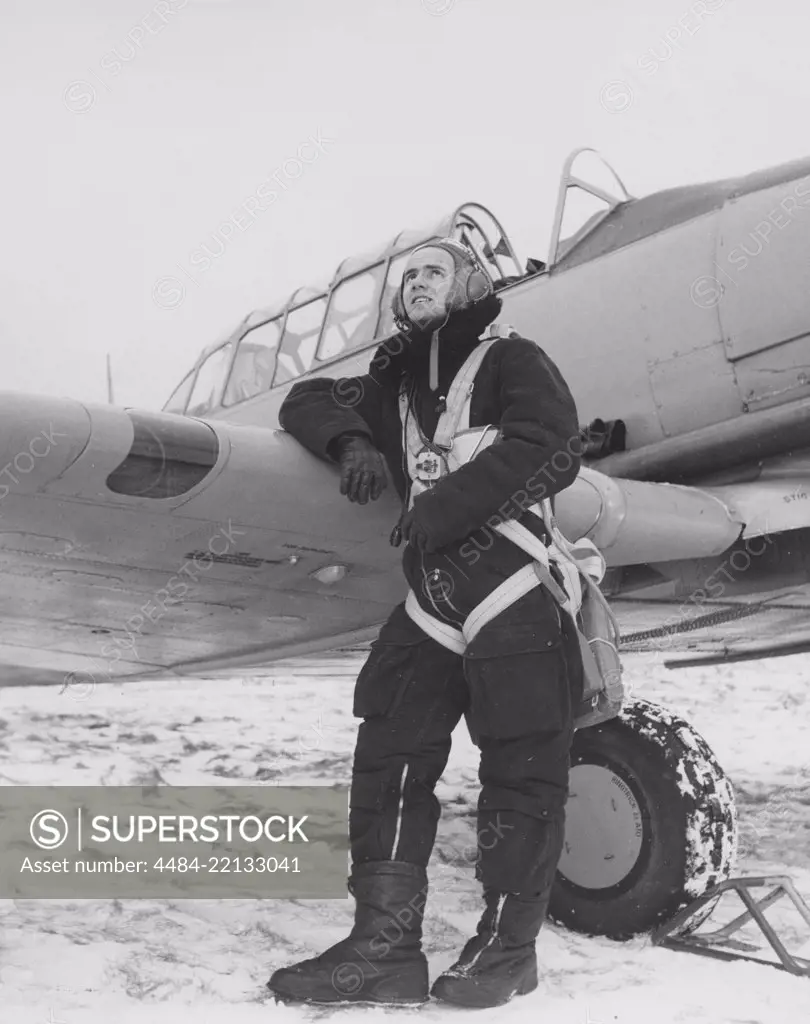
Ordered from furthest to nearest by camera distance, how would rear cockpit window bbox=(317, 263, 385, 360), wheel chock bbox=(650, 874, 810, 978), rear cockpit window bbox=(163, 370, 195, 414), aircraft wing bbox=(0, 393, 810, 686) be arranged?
rear cockpit window bbox=(163, 370, 195, 414) < rear cockpit window bbox=(317, 263, 385, 360) < wheel chock bbox=(650, 874, 810, 978) < aircraft wing bbox=(0, 393, 810, 686)

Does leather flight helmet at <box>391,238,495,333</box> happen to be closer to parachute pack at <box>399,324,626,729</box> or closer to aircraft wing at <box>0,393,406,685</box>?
parachute pack at <box>399,324,626,729</box>

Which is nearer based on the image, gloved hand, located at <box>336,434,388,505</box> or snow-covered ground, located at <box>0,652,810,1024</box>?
snow-covered ground, located at <box>0,652,810,1024</box>

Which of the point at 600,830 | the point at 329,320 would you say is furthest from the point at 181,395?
the point at 600,830

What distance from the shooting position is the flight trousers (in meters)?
2.36

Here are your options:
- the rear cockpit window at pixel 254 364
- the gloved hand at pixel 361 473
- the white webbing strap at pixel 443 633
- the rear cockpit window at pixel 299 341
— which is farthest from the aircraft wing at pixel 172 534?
the rear cockpit window at pixel 254 364

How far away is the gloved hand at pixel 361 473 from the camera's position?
2424mm

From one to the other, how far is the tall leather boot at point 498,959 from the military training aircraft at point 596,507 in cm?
73

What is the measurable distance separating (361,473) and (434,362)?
0.35 metres

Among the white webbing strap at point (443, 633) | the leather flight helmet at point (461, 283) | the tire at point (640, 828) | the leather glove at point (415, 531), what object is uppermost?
the leather flight helmet at point (461, 283)

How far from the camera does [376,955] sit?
2.30m

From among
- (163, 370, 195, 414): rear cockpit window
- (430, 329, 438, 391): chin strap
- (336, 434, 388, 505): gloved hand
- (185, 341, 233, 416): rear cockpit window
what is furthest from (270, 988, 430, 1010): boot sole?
(163, 370, 195, 414): rear cockpit window

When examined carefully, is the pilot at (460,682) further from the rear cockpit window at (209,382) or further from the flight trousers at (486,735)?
the rear cockpit window at (209,382)

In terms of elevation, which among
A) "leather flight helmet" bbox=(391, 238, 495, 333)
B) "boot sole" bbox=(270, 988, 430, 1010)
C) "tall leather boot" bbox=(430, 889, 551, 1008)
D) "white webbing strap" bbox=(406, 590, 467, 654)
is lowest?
"boot sole" bbox=(270, 988, 430, 1010)

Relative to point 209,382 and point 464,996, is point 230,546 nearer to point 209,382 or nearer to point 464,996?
point 464,996
